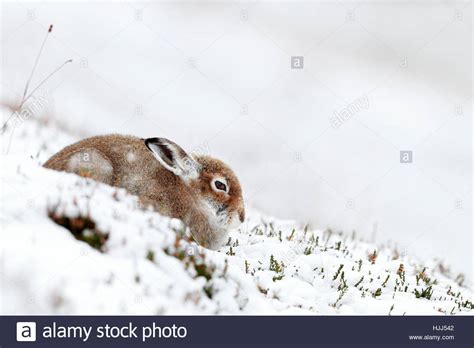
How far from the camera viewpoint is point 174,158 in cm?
905

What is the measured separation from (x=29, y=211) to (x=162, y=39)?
4087 centimetres

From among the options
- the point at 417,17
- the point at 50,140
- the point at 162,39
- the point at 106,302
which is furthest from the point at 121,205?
the point at 417,17

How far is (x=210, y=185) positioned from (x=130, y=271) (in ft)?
10.5

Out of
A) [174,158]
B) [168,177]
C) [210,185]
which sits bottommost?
[210,185]

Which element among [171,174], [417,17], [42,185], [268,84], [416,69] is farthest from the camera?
[417,17]

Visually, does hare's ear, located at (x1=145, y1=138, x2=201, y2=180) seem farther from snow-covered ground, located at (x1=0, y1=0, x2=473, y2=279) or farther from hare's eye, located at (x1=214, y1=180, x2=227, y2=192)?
snow-covered ground, located at (x1=0, y1=0, x2=473, y2=279)

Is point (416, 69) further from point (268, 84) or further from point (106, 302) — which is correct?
point (106, 302)

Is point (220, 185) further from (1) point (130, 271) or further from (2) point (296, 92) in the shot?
(2) point (296, 92)

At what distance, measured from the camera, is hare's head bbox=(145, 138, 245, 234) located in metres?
9.05

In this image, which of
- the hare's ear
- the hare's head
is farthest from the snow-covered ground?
the hare's ear

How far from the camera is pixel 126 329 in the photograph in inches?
233

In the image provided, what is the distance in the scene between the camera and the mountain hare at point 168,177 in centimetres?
870

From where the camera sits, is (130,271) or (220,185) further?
(220,185)

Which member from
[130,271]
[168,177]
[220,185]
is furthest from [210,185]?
[130,271]
